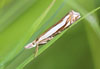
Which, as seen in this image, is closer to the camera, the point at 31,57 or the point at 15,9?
the point at 31,57

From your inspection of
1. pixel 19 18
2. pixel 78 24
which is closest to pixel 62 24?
pixel 78 24

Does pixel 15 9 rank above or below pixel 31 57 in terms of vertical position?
above

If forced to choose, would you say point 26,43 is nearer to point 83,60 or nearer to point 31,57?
point 31,57
